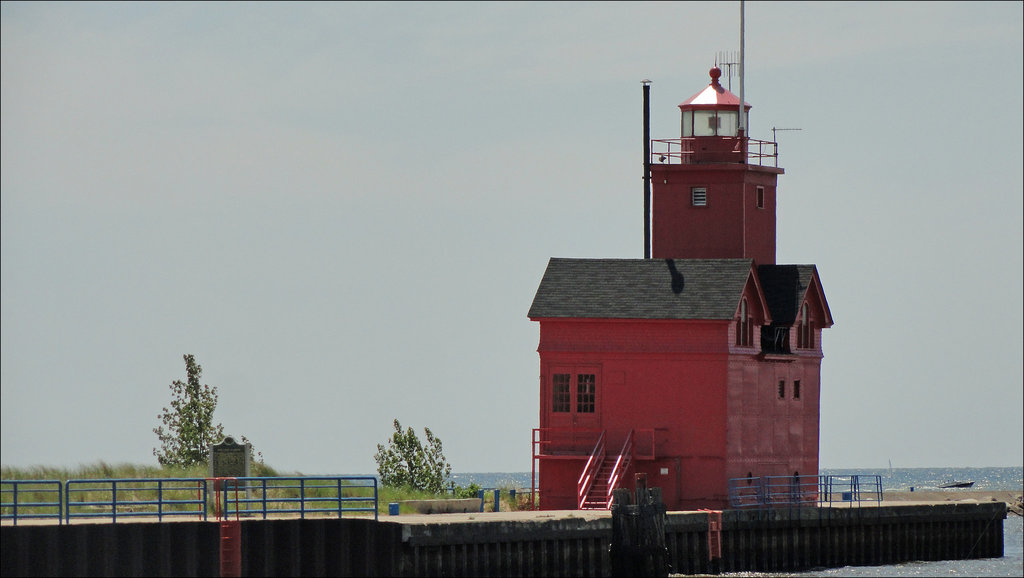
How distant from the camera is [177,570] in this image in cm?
3806

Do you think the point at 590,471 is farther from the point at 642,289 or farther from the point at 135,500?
the point at 135,500

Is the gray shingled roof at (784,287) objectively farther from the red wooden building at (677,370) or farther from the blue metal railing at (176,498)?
the blue metal railing at (176,498)

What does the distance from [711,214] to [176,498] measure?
1718cm

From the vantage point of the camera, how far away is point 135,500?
4422 centimetres

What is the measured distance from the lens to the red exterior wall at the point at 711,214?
5394cm

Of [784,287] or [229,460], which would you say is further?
[784,287]

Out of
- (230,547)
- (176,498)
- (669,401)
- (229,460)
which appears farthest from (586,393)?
(230,547)

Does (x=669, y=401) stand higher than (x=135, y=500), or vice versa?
(x=669, y=401)

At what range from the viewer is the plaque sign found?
4419 centimetres

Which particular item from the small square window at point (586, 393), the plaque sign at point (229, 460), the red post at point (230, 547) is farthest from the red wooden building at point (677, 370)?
the red post at point (230, 547)

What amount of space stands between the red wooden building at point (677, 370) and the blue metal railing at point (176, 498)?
624cm

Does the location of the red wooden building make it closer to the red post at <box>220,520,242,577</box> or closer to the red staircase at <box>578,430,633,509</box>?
the red staircase at <box>578,430,633,509</box>

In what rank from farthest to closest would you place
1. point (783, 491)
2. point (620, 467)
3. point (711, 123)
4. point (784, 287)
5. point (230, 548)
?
1. point (711, 123)
2. point (784, 287)
3. point (783, 491)
4. point (620, 467)
5. point (230, 548)

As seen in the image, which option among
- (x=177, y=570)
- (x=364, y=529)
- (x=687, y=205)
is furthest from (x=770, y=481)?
(x=177, y=570)
